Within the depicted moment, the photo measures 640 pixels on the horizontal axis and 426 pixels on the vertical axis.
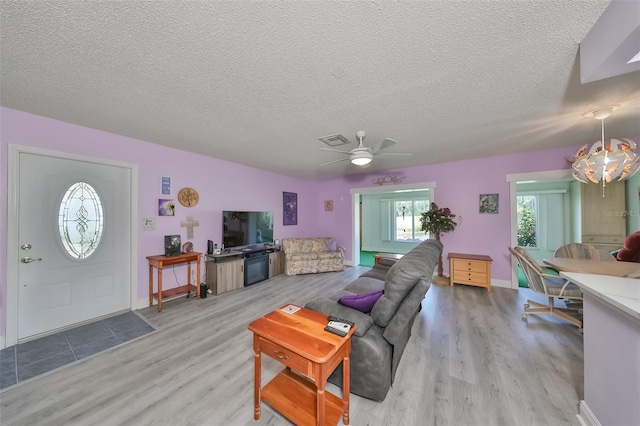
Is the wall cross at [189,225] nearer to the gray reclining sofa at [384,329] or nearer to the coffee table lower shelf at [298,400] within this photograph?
the coffee table lower shelf at [298,400]

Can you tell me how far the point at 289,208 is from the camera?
19.0 ft

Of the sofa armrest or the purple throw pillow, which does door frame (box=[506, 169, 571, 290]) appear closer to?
the purple throw pillow

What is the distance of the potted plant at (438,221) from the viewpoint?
4.32m

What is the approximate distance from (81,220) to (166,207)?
919 mm

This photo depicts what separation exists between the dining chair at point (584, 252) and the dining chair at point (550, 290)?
0.71 metres

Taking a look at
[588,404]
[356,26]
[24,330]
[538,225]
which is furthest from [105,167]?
[538,225]

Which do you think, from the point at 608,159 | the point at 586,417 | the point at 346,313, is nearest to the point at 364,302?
the point at 346,313

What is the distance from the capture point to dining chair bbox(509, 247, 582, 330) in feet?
8.47

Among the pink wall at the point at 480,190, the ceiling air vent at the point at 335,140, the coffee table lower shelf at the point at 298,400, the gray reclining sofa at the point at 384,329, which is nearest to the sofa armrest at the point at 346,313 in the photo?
the gray reclining sofa at the point at 384,329

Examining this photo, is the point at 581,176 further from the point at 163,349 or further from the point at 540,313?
the point at 163,349

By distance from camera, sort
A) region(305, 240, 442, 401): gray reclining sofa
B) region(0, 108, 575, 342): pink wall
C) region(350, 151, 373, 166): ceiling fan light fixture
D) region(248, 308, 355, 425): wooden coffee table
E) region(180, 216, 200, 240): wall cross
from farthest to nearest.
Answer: region(180, 216, 200, 240): wall cross
region(350, 151, 373, 166): ceiling fan light fixture
region(0, 108, 575, 342): pink wall
region(305, 240, 442, 401): gray reclining sofa
region(248, 308, 355, 425): wooden coffee table

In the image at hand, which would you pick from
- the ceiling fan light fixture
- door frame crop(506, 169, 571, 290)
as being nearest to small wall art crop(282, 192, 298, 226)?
the ceiling fan light fixture

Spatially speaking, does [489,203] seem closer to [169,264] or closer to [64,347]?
[169,264]

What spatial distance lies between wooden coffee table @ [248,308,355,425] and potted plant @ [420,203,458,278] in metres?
3.58
